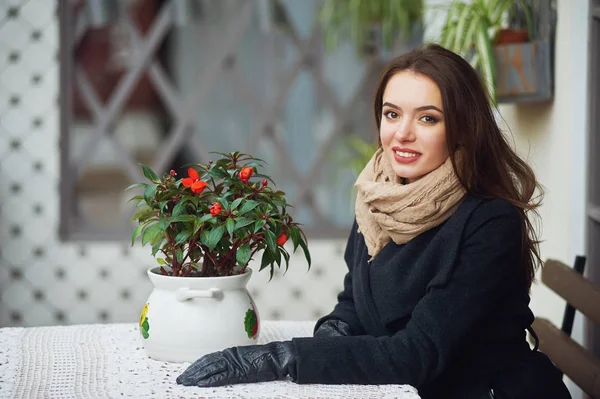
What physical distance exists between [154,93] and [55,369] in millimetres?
5571

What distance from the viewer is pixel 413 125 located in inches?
60.8

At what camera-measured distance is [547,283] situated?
2.07 metres

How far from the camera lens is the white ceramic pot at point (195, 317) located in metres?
1.45

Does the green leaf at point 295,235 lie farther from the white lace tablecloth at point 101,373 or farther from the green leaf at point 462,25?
the green leaf at point 462,25

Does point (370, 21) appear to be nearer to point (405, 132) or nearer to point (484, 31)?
point (484, 31)

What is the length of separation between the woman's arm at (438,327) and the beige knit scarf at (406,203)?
69 mm

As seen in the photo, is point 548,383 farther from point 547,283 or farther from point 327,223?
point 327,223

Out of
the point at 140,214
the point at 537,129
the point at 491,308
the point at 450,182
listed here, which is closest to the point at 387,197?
the point at 450,182

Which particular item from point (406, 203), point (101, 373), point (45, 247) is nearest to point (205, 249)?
point (101, 373)

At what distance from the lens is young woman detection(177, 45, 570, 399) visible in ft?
4.72

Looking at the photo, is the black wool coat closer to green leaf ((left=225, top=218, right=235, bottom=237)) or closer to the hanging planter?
green leaf ((left=225, top=218, right=235, bottom=237))

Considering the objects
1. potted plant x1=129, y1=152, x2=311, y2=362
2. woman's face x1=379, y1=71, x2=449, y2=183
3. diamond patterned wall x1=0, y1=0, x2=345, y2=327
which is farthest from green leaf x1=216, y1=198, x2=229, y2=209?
diamond patterned wall x1=0, y1=0, x2=345, y2=327

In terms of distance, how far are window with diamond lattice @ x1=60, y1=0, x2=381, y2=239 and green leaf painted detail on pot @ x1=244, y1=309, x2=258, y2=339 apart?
32.4 inches

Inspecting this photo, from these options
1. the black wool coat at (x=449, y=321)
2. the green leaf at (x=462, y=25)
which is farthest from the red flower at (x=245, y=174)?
the green leaf at (x=462, y=25)
